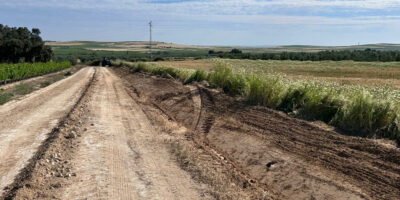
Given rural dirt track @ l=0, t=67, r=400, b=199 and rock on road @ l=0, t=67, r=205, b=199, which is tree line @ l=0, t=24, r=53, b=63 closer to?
rock on road @ l=0, t=67, r=205, b=199

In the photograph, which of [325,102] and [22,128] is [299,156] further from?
[22,128]

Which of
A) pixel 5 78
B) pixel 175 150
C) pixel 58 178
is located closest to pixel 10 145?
pixel 58 178

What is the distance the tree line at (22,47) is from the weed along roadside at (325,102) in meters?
Answer: 54.6

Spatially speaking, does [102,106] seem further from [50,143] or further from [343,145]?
[343,145]

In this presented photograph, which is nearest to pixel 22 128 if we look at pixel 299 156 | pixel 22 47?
pixel 299 156

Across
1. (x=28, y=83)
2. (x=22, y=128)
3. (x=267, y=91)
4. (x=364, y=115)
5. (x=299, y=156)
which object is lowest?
(x=28, y=83)

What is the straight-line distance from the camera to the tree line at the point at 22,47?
189ft

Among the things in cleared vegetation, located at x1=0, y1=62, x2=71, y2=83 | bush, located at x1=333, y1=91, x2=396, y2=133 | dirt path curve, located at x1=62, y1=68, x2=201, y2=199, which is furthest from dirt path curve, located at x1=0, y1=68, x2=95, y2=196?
cleared vegetation, located at x1=0, y1=62, x2=71, y2=83

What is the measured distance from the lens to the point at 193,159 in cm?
719

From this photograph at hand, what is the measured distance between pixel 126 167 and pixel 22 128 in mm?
5181

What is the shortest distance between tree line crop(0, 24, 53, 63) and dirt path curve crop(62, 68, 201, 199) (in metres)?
55.8

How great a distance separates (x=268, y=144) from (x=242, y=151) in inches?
24.7

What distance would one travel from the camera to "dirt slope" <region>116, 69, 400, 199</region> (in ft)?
18.2

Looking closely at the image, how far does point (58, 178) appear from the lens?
19.4ft
